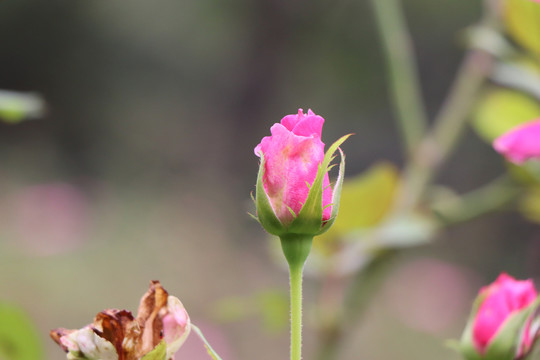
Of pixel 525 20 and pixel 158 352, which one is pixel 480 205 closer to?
pixel 525 20

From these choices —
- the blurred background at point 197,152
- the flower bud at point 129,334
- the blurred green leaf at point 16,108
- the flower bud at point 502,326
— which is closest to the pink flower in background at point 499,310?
the flower bud at point 502,326

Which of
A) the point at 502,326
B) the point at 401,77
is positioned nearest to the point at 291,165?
the point at 502,326

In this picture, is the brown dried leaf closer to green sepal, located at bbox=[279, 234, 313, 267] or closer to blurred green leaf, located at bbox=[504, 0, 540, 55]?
green sepal, located at bbox=[279, 234, 313, 267]

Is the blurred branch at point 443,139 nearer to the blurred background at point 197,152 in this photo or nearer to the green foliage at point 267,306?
the green foliage at point 267,306

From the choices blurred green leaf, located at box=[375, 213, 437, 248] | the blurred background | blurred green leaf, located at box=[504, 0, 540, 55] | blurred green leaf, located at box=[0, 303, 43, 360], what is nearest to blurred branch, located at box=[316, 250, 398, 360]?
blurred green leaf, located at box=[375, 213, 437, 248]

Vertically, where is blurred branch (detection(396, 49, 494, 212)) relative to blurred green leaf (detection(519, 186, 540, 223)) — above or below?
above

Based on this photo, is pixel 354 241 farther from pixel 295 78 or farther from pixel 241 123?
pixel 241 123
